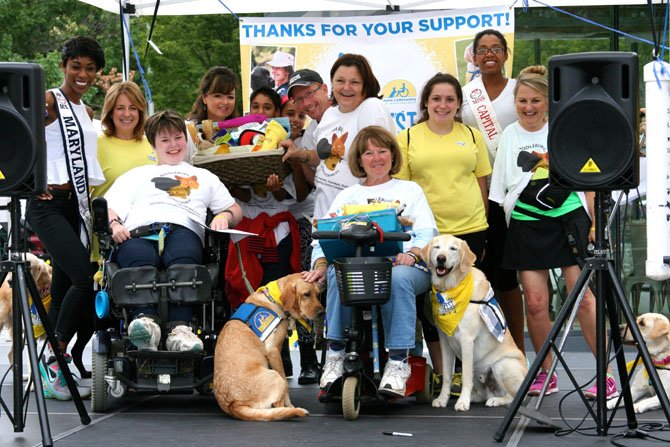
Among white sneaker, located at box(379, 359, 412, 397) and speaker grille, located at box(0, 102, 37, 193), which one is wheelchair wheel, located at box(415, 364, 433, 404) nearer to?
white sneaker, located at box(379, 359, 412, 397)

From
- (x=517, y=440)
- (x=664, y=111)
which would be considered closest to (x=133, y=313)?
(x=517, y=440)

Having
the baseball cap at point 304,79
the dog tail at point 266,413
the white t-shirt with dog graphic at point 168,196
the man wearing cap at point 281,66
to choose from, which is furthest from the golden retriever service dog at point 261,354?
the man wearing cap at point 281,66

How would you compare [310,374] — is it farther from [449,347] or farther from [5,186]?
[5,186]

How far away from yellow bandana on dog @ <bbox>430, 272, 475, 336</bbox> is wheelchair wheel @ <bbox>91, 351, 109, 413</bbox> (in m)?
1.78

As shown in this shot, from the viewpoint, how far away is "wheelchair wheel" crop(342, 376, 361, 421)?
17.8 ft

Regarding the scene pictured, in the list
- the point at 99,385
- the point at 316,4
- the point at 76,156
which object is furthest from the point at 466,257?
the point at 316,4

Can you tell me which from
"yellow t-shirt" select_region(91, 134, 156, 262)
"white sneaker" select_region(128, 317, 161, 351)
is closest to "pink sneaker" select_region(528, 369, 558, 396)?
"white sneaker" select_region(128, 317, 161, 351)

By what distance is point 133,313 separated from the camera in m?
5.66

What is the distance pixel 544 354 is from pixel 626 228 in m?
4.58

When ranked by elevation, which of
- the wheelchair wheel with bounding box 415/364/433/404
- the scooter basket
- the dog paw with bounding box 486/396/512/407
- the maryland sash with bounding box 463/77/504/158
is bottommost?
the dog paw with bounding box 486/396/512/407

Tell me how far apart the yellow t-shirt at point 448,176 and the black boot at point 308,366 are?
128cm

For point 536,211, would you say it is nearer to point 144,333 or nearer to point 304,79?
point 304,79

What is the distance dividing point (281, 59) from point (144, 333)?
346cm

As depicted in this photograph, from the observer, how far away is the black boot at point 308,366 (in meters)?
6.91
